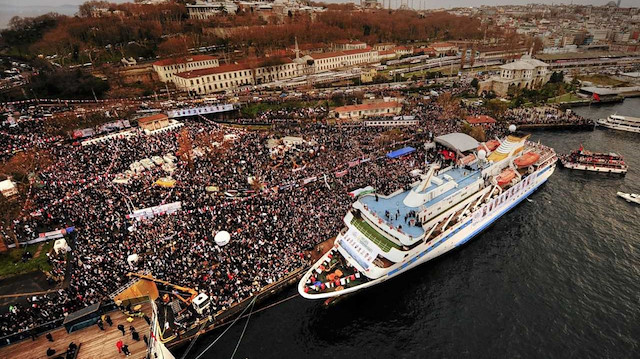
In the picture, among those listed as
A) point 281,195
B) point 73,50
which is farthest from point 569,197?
point 73,50

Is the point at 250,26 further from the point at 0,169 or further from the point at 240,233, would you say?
the point at 240,233

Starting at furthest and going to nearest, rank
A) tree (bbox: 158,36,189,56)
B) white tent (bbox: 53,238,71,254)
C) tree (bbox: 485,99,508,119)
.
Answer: tree (bbox: 158,36,189,56) → tree (bbox: 485,99,508,119) → white tent (bbox: 53,238,71,254)

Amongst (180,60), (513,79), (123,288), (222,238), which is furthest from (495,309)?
(180,60)

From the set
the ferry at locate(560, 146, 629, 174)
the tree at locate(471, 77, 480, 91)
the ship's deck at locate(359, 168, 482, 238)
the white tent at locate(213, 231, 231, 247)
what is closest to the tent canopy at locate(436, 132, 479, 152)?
the ship's deck at locate(359, 168, 482, 238)

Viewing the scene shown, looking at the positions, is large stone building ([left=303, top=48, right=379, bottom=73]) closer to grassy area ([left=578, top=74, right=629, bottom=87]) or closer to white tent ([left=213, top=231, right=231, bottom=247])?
grassy area ([left=578, top=74, right=629, bottom=87])

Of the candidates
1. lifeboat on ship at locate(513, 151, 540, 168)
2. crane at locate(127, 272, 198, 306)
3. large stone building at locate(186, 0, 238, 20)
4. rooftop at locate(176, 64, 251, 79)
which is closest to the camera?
crane at locate(127, 272, 198, 306)

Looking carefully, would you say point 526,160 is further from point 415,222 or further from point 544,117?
point 544,117
